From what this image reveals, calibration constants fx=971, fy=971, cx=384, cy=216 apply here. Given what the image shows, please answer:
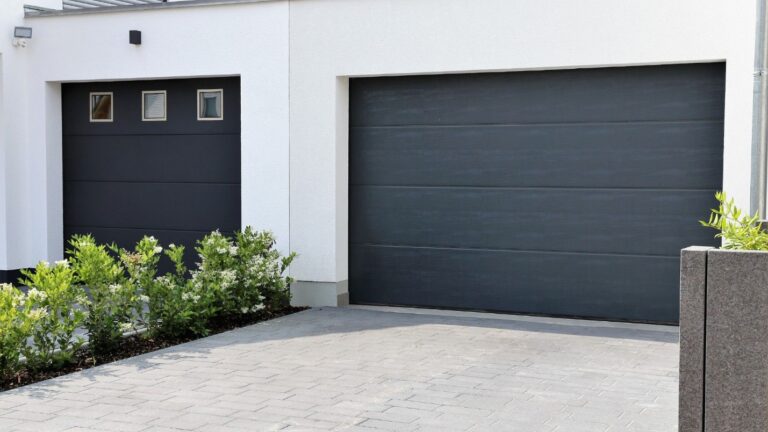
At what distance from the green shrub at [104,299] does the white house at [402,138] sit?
271 centimetres

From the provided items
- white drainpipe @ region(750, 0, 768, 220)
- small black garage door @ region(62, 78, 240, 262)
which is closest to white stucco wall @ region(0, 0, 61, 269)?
small black garage door @ region(62, 78, 240, 262)

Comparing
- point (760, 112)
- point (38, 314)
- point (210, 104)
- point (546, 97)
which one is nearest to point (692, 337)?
point (760, 112)

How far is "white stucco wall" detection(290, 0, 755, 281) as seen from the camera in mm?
8492

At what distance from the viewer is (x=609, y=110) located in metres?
9.21

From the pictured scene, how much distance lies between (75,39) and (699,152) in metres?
7.06

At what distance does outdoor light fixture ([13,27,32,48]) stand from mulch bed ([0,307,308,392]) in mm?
4558

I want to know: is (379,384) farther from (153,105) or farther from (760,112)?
(153,105)

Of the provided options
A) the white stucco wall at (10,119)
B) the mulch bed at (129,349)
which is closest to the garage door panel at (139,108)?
the white stucco wall at (10,119)

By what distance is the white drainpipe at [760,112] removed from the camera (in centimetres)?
700

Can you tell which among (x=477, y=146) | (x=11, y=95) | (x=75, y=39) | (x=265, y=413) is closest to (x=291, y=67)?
(x=477, y=146)

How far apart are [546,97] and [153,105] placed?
4.62m

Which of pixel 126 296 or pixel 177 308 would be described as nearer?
pixel 126 296

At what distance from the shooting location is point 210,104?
11.0 metres

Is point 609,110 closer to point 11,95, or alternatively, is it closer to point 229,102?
point 229,102
